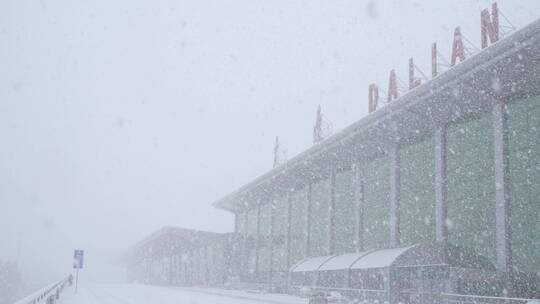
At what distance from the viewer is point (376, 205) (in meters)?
38.3

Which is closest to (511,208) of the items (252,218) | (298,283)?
(298,283)

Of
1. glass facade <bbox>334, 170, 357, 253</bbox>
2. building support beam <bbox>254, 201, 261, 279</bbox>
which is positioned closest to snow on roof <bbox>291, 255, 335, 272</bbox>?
glass facade <bbox>334, 170, 357, 253</bbox>

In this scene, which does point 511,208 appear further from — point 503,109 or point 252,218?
point 252,218

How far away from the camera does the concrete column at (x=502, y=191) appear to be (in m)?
26.2

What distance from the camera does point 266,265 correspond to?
57.8 m

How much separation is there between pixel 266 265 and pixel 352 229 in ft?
61.5

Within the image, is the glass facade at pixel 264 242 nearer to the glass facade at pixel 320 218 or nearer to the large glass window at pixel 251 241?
the large glass window at pixel 251 241

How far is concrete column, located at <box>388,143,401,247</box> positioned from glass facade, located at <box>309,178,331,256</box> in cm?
946

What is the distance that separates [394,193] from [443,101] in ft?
25.7

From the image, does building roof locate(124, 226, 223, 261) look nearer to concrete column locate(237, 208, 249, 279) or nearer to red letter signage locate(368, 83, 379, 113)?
concrete column locate(237, 208, 249, 279)

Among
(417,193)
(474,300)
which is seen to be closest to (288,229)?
(417,193)

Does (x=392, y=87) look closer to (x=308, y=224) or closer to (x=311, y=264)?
(x=311, y=264)

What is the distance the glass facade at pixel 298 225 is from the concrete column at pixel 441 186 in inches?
754

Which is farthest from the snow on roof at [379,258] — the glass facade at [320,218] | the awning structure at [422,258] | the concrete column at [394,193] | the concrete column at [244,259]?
the concrete column at [244,259]
